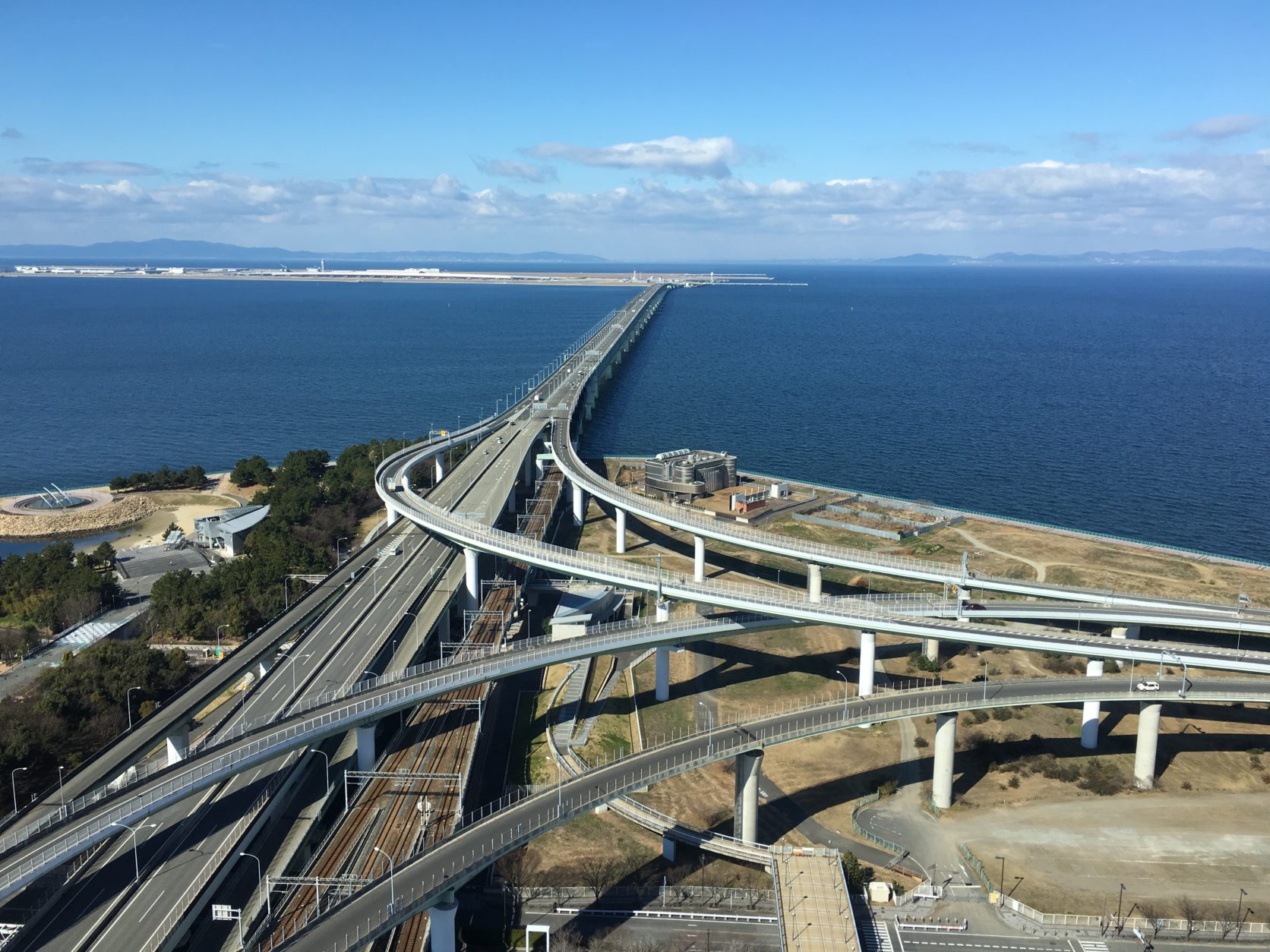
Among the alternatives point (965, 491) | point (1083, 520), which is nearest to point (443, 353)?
point (965, 491)

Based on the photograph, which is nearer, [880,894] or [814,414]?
[880,894]

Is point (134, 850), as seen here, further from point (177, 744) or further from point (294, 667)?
point (294, 667)

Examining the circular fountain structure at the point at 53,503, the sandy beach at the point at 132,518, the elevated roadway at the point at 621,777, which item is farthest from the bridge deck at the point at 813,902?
the circular fountain structure at the point at 53,503

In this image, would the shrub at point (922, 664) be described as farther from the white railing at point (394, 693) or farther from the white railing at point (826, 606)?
the white railing at point (394, 693)

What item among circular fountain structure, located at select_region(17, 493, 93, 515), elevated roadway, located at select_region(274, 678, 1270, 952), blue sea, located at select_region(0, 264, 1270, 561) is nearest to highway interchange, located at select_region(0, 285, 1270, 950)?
elevated roadway, located at select_region(274, 678, 1270, 952)

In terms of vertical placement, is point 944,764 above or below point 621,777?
below

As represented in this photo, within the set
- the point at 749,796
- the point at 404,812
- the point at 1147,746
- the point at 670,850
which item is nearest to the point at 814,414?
the point at 1147,746
